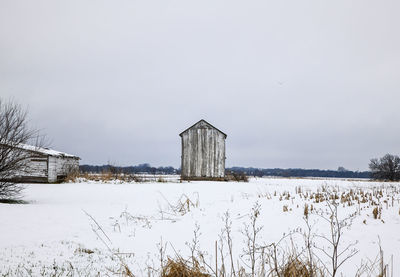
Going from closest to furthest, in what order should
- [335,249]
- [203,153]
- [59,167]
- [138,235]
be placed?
1. [335,249]
2. [138,235]
3. [59,167]
4. [203,153]

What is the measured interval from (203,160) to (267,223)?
665 inches

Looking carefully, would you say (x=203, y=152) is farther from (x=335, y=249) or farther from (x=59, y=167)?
(x=335, y=249)

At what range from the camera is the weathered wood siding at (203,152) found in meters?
23.2

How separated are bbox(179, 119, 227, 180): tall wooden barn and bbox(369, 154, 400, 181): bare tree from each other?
37287mm

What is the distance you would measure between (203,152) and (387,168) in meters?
40.2

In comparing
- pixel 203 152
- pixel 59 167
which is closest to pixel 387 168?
pixel 203 152

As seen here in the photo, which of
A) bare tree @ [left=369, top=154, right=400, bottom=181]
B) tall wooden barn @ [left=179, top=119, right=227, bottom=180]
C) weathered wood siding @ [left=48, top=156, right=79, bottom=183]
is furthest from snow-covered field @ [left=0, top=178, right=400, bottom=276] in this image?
bare tree @ [left=369, top=154, right=400, bottom=181]

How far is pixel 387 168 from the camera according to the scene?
46.7 m

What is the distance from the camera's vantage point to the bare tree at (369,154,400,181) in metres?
45.4

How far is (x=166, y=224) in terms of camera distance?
6.70 m

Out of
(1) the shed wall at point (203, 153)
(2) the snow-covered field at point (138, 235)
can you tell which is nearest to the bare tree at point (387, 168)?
(1) the shed wall at point (203, 153)

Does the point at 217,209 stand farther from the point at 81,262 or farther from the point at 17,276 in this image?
the point at 17,276

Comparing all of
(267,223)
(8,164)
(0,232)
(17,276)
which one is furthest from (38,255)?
(8,164)

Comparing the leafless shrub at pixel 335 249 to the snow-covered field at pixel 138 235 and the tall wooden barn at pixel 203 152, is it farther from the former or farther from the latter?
the tall wooden barn at pixel 203 152
